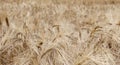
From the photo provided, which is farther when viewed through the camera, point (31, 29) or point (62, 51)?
point (31, 29)

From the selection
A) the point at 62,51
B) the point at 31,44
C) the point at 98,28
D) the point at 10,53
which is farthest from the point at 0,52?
the point at 98,28

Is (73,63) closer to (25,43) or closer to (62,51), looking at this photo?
(62,51)

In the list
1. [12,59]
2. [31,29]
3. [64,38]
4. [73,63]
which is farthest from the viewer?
[31,29]

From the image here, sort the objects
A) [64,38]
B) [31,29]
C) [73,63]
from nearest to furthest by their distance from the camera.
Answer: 1. [73,63]
2. [64,38]
3. [31,29]

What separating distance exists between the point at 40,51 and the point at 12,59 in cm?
21

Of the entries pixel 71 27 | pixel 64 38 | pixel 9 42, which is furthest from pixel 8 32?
pixel 71 27

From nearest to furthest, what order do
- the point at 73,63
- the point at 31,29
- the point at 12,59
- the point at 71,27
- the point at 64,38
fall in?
the point at 73,63
the point at 12,59
the point at 64,38
the point at 31,29
the point at 71,27

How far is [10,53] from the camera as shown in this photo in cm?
245

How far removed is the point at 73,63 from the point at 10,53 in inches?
18.6

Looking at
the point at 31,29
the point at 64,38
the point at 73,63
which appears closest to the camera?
Result: the point at 73,63

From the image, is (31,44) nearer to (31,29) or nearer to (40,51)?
(40,51)

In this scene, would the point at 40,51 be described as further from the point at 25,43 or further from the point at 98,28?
the point at 98,28

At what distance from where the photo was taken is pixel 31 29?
9.61ft

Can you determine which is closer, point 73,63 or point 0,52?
point 73,63
